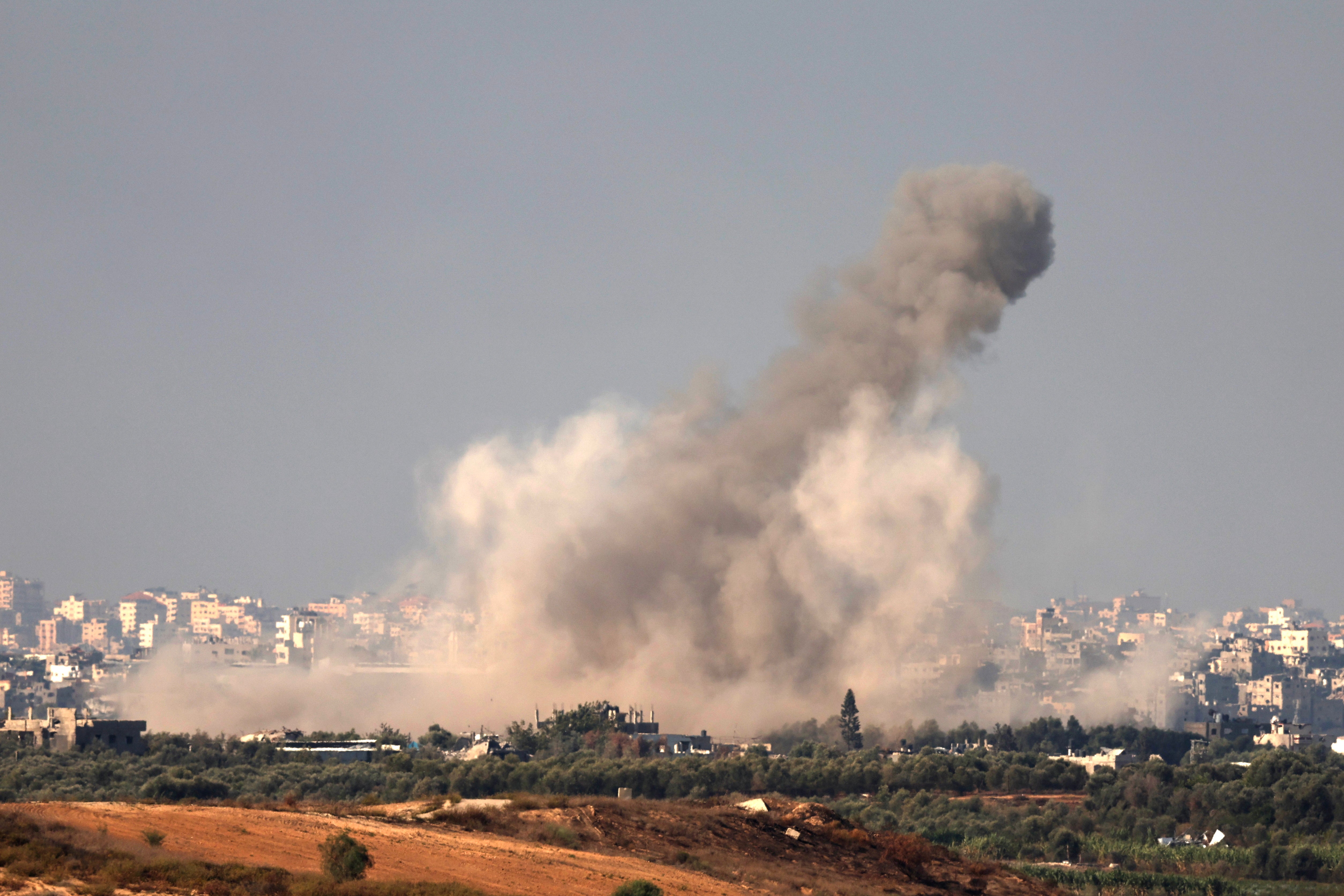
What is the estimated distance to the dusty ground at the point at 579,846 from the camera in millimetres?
26250

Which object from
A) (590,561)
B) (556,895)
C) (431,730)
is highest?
(590,561)

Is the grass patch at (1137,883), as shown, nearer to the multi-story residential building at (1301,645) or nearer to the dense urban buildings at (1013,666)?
the dense urban buildings at (1013,666)

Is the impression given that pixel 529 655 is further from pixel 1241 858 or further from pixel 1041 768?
pixel 1241 858

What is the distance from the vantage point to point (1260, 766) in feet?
200

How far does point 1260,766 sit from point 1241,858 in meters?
10.5

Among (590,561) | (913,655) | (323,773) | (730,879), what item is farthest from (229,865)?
(913,655)

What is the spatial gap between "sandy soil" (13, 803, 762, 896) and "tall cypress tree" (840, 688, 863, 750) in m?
43.0

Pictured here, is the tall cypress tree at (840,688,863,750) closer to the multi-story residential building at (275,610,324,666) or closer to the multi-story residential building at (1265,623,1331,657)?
the multi-story residential building at (275,610,324,666)

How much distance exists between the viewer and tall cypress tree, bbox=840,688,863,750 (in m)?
73.3

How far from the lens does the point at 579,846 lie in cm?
3172

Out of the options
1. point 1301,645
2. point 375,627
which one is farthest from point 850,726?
point 375,627

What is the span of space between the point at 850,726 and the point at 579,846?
42.9m

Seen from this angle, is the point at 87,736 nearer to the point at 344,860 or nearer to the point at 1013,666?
the point at 344,860

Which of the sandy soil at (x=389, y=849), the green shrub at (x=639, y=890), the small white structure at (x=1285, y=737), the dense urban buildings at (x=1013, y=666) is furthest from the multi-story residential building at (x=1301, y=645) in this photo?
the green shrub at (x=639, y=890)
